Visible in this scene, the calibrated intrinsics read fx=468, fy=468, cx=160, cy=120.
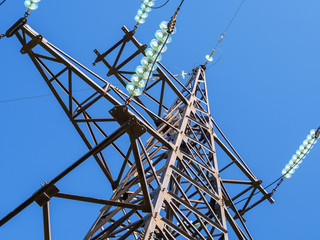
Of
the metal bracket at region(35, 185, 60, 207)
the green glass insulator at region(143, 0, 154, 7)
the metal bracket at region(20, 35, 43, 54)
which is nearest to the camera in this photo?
the metal bracket at region(35, 185, 60, 207)

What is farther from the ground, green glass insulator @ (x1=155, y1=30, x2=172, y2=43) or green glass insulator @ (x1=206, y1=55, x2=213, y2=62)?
green glass insulator @ (x1=206, y1=55, x2=213, y2=62)

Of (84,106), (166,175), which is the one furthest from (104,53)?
(166,175)

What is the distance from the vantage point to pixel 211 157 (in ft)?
41.7

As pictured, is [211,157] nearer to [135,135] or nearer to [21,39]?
[135,135]

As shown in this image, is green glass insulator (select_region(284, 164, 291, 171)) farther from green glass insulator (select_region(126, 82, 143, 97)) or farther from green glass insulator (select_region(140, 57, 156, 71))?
green glass insulator (select_region(126, 82, 143, 97))

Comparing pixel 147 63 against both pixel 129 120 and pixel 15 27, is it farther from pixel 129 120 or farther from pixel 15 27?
pixel 15 27

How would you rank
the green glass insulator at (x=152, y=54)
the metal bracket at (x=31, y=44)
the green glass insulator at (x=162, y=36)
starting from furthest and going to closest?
the metal bracket at (x=31, y=44) < the green glass insulator at (x=162, y=36) < the green glass insulator at (x=152, y=54)

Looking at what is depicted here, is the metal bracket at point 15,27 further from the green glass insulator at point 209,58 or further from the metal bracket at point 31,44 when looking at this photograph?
the green glass insulator at point 209,58

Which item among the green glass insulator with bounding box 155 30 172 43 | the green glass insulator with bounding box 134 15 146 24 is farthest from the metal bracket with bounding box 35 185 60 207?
the green glass insulator with bounding box 134 15 146 24

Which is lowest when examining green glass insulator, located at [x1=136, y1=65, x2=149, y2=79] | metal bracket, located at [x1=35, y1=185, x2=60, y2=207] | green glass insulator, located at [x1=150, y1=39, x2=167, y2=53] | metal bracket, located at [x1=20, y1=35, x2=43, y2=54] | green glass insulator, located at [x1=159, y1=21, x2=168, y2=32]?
metal bracket, located at [x1=35, y1=185, x2=60, y2=207]

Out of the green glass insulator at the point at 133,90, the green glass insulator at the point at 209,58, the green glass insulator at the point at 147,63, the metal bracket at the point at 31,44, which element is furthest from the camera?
the green glass insulator at the point at 209,58

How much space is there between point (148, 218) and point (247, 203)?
22.3ft

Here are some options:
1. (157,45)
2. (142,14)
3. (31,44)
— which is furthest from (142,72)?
(142,14)

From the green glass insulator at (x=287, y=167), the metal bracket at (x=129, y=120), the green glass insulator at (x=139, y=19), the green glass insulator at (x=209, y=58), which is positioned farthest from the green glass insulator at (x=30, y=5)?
the green glass insulator at (x=287, y=167)
